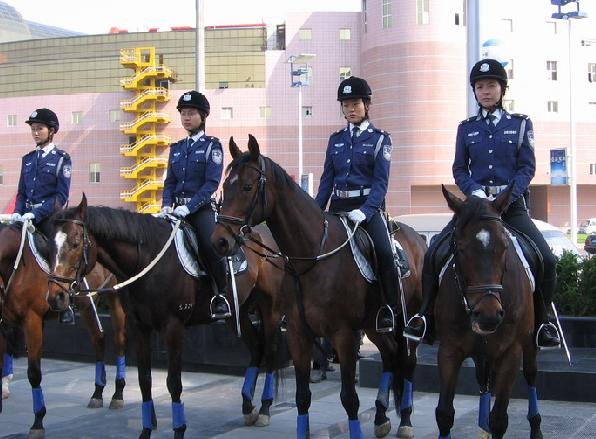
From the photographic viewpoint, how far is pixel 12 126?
63.3 m

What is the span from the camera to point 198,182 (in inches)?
328

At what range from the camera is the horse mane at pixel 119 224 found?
7.09m

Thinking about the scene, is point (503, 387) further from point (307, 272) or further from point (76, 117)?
point (76, 117)

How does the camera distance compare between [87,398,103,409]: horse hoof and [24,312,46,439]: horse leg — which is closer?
[24,312,46,439]: horse leg

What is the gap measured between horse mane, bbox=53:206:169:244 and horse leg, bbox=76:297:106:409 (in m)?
2.00

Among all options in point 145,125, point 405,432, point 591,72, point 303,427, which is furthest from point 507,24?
point 303,427

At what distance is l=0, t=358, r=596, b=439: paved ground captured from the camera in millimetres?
7824

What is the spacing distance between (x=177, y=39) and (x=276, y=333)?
55.2 meters

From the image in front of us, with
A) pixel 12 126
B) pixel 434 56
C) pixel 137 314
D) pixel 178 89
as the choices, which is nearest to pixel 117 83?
pixel 178 89

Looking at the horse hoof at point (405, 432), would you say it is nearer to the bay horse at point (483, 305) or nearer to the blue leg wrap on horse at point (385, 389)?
the blue leg wrap on horse at point (385, 389)

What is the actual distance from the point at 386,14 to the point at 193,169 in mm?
52460

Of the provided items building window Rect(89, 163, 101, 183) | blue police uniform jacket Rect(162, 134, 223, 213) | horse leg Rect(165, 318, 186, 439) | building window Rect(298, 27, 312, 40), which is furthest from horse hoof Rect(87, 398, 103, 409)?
building window Rect(89, 163, 101, 183)

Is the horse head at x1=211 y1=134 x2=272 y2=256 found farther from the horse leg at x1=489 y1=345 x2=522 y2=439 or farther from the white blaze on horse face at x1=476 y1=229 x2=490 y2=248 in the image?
the horse leg at x1=489 y1=345 x2=522 y2=439

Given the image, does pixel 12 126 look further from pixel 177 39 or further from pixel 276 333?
pixel 276 333
